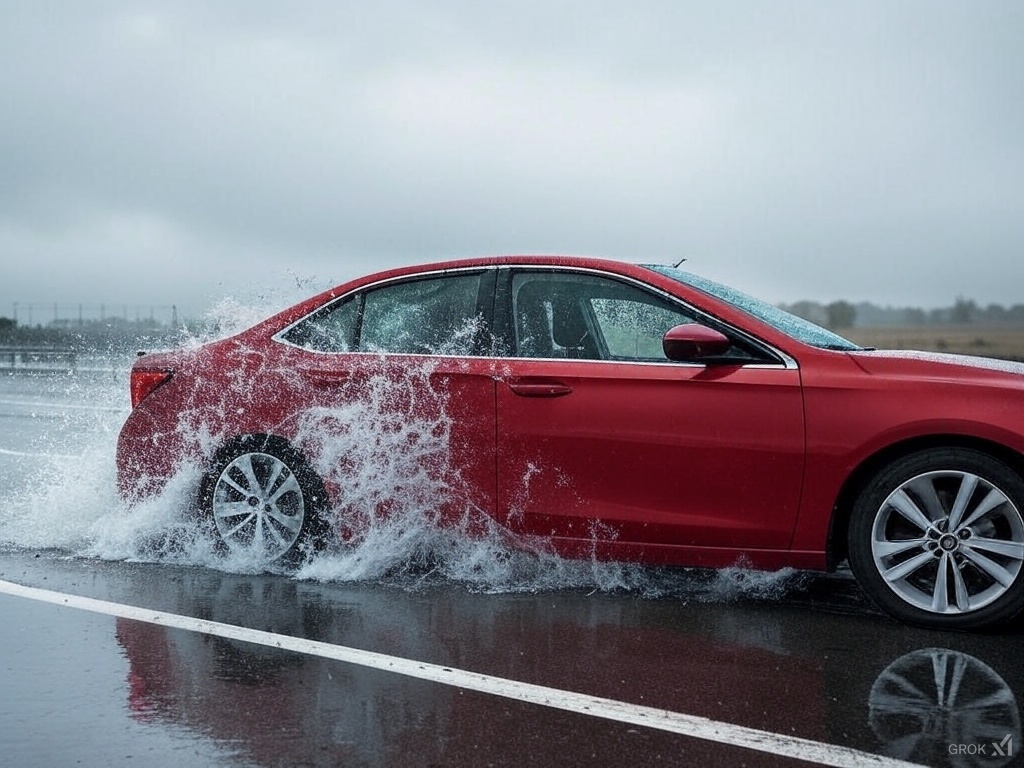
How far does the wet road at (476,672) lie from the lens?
13.1ft

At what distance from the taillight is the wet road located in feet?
3.46

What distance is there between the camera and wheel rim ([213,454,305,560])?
660 centimetres

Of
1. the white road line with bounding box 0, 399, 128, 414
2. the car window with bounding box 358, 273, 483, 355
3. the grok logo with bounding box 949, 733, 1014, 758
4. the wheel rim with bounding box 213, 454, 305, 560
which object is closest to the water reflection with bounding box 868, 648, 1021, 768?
the grok logo with bounding box 949, 733, 1014, 758

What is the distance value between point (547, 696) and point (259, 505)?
2.65m

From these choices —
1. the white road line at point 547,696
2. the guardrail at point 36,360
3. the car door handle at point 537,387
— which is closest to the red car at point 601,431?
the car door handle at point 537,387

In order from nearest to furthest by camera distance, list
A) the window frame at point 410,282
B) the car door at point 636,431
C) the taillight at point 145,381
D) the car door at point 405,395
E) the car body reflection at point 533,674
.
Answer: the car body reflection at point 533,674
the car door at point 636,431
the car door at point 405,395
the window frame at point 410,282
the taillight at point 145,381

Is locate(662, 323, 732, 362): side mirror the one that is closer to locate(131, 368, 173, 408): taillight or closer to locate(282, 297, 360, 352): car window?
locate(282, 297, 360, 352): car window

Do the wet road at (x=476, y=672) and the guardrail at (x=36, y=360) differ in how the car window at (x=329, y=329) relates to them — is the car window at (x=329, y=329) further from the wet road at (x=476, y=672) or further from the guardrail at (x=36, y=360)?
the guardrail at (x=36, y=360)

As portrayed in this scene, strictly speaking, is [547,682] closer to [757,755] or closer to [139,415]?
[757,755]

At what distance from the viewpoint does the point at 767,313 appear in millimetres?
6238

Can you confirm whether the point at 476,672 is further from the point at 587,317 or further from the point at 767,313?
the point at 767,313

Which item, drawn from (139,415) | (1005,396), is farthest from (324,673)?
(1005,396)

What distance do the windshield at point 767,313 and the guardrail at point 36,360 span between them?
28955 millimetres

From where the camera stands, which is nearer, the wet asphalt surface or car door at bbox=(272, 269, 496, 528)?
the wet asphalt surface
